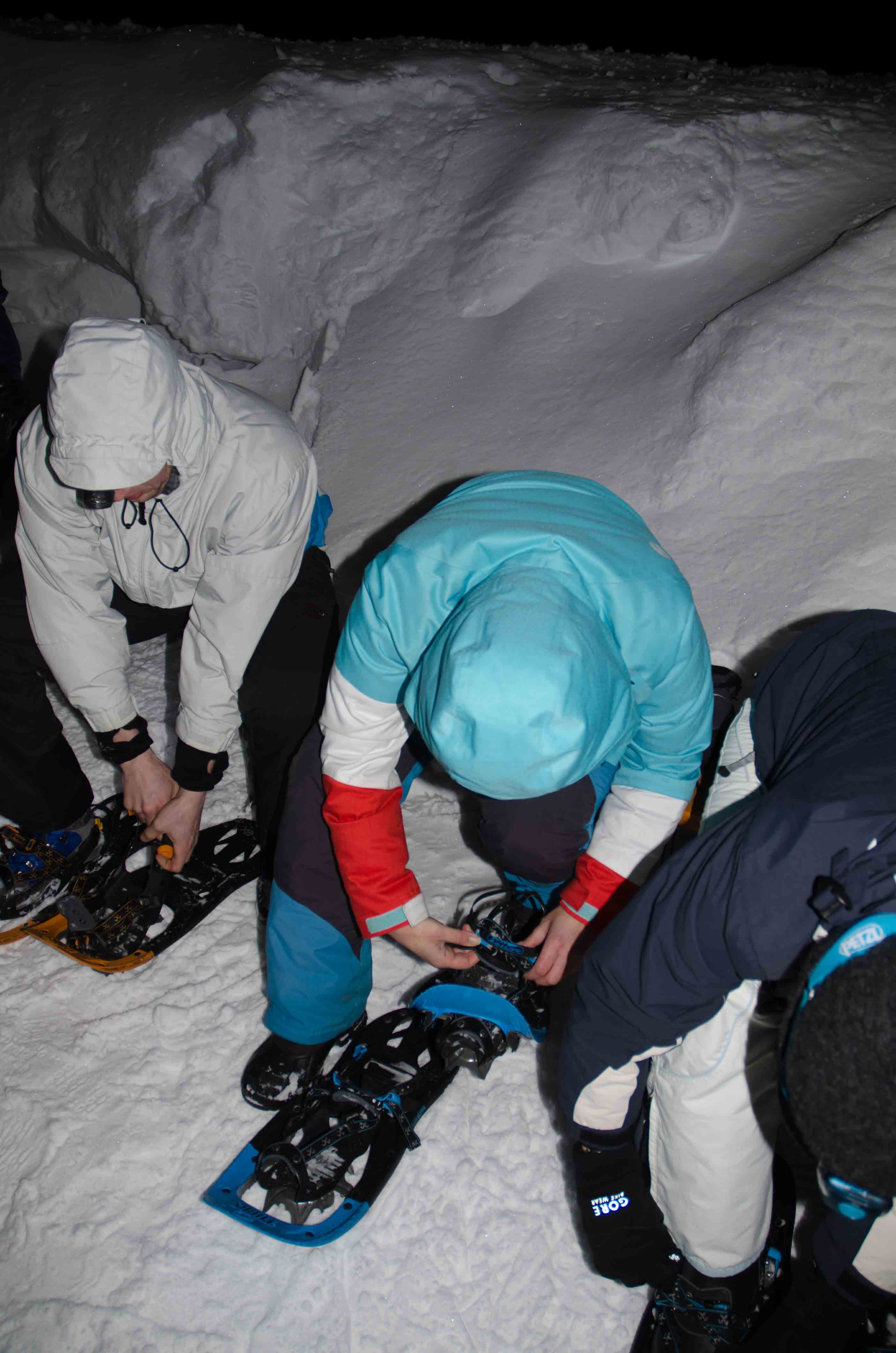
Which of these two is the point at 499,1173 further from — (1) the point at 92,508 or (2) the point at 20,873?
(1) the point at 92,508

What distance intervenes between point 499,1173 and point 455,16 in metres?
6.33

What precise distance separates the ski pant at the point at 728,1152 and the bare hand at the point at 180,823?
0.94 metres

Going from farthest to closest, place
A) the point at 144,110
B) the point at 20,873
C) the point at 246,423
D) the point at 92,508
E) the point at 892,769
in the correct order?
the point at 144,110 → the point at 20,873 → the point at 246,423 → the point at 92,508 → the point at 892,769

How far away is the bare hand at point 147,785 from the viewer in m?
1.67

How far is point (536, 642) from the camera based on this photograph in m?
0.97

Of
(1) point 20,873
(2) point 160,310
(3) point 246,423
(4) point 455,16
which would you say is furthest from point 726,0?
(1) point 20,873

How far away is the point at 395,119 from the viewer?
3.00 m

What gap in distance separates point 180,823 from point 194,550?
55cm

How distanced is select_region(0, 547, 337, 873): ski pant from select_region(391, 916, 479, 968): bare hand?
1.44 ft

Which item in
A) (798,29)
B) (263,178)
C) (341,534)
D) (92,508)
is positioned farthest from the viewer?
(798,29)

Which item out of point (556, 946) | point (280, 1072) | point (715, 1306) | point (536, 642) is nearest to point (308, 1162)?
point (280, 1072)

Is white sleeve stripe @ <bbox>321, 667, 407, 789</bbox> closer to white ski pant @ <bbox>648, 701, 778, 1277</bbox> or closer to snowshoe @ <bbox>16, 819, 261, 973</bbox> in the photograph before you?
white ski pant @ <bbox>648, 701, 778, 1277</bbox>

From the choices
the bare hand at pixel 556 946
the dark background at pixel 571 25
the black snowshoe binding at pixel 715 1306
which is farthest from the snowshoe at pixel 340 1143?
the dark background at pixel 571 25

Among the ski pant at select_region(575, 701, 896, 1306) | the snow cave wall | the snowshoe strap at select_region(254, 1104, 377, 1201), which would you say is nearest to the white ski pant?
the ski pant at select_region(575, 701, 896, 1306)
